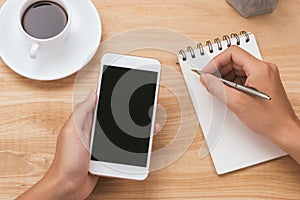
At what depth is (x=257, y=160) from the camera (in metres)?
1.03

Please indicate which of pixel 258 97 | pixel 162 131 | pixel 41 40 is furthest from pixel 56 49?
pixel 258 97

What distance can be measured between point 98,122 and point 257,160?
302 mm

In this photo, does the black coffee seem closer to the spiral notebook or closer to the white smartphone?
the white smartphone

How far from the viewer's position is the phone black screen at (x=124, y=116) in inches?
37.7

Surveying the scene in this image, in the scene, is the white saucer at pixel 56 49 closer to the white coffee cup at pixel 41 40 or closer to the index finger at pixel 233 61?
the white coffee cup at pixel 41 40

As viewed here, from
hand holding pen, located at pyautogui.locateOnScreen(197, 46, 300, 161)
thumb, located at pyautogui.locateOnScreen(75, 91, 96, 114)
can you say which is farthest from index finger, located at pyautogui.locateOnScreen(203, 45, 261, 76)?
thumb, located at pyautogui.locateOnScreen(75, 91, 96, 114)

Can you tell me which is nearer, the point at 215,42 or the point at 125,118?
the point at 125,118

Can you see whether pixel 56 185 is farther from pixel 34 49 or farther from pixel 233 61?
pixel 233 61

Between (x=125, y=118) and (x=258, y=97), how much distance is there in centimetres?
24

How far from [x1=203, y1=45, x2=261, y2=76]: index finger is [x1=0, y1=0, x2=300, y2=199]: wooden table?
0.07 metres

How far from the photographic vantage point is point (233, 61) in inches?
40.9

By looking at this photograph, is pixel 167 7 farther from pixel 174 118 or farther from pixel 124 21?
pixel 174 118

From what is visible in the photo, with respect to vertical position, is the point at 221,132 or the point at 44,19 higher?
the point at 44,19

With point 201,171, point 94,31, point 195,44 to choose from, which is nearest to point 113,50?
point 94,31
